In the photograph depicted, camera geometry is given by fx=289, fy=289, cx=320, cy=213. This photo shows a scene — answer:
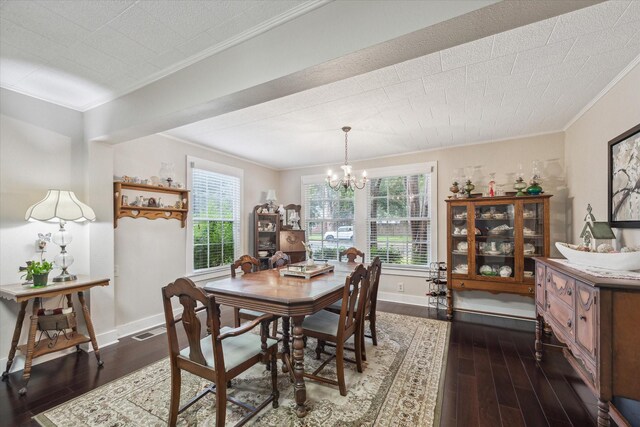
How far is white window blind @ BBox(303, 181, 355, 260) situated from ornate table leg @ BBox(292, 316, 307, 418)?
340 cm

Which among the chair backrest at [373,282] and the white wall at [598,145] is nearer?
the white wall at [598,145]

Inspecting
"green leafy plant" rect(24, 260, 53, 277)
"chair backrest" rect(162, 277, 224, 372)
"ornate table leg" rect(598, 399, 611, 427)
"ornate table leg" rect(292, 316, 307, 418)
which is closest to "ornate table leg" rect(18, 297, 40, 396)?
"green leafy plant" rect(24, 260, 53, 277)

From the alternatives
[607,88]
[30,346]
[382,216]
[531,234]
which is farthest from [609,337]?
[30,346]

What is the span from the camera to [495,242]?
13.0ft

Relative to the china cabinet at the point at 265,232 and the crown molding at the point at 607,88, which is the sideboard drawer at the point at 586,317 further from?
the china cabinet at the point at 265,232

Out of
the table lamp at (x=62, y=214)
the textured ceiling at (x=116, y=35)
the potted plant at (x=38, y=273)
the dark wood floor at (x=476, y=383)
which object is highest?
the textured ceiling at (x=116, y=35)

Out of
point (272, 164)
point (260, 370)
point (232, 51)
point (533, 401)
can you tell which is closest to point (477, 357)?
point (533, 401)

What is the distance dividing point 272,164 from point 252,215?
3.57ft

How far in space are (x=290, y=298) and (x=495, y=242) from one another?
3.24m

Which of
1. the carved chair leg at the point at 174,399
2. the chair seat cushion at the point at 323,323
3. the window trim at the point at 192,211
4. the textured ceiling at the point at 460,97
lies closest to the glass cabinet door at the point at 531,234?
the textured ceiling at the point at 460,97

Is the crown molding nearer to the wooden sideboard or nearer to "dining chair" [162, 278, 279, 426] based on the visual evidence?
the wooden sideboard

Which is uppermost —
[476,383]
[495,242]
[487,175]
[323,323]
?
[487,175]

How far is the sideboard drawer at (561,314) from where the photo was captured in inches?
77.9

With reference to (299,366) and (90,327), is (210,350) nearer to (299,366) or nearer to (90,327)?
(299,366)
